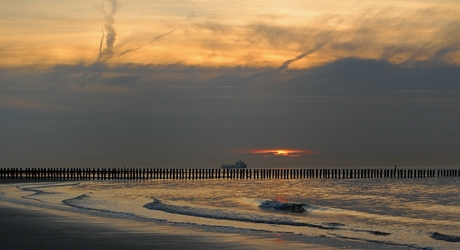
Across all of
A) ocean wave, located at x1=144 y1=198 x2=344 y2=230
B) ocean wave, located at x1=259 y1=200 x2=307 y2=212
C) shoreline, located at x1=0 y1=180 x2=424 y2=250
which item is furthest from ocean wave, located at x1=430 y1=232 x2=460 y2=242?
ocean wave, located at x1=259 y1=200 x2=307 y2=212

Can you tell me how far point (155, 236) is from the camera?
14883 millimetres

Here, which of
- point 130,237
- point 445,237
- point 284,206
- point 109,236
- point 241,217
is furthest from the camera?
point 284,206

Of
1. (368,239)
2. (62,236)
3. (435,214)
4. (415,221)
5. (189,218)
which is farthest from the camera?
(435,214)

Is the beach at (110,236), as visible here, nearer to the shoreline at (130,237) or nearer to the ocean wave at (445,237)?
the shoreline at (130,237)

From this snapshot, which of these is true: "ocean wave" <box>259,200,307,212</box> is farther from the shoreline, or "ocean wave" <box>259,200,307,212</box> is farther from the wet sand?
the wet sand

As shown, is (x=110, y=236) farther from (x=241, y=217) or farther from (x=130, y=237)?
(x=241, y=217)

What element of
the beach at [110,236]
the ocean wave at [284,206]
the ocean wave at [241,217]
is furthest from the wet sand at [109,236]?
the ocean wave at [284,206]

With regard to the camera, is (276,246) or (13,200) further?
(13,200)

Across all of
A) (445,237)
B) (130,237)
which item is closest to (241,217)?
(445,237)

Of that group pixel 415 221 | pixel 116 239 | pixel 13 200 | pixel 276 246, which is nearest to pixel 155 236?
pixel 116 239

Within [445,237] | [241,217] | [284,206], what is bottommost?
[284,206]

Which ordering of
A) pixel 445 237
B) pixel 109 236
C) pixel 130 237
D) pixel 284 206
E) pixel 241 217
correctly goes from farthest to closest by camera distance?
pixel 284 206 → pixel 241 217 → pixel 445 237 → pixel 109 236 → pixel 130 237

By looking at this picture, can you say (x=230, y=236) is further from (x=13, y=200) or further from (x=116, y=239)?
(x=13, y=200)

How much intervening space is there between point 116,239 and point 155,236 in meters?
1.08
